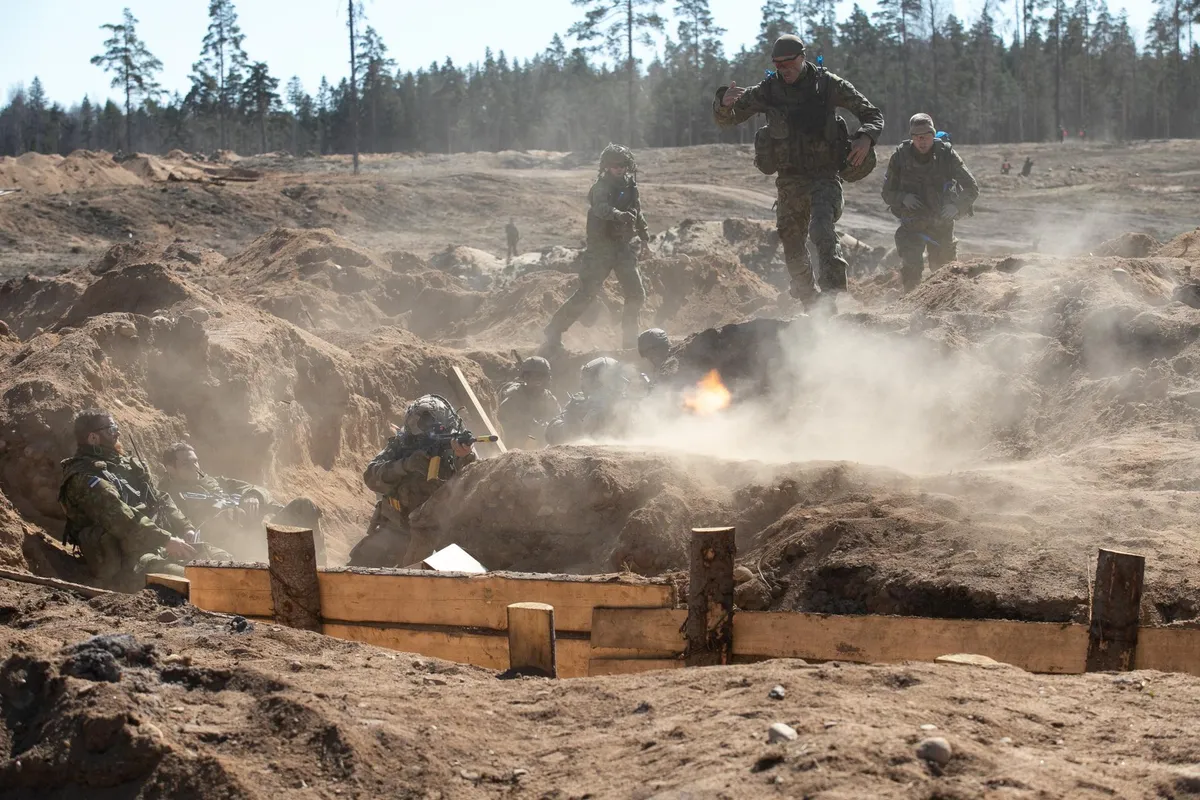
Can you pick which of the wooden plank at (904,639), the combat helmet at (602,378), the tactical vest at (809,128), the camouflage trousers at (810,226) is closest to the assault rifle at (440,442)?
the combat helmet at (602,378)

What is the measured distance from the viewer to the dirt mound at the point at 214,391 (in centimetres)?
913

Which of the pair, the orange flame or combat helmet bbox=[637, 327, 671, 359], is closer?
the orange flame

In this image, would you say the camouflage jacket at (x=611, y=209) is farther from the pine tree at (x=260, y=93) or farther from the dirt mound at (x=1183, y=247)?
the pine tree at (x=260, y=93)

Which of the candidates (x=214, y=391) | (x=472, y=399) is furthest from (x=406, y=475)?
(x=472, y=399)

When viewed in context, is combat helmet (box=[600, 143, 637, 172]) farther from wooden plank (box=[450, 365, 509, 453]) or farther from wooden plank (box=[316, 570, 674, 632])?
wooden plank (box=[316, 570, 674, 632])

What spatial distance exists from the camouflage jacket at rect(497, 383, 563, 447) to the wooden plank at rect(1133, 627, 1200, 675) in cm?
761

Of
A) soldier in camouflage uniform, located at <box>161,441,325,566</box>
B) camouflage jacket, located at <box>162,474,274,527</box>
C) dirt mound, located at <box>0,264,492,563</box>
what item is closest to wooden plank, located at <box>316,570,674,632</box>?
soldier in camouflage uniform, located at <box>161,441,325,566</box>

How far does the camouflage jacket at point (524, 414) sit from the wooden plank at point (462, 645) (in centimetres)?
614

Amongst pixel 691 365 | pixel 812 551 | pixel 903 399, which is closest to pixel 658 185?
pixel 691 365

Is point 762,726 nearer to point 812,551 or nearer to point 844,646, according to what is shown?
point 844,646

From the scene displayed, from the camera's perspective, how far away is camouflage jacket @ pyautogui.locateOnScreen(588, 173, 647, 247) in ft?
43.2

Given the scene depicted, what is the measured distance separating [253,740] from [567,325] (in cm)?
1034

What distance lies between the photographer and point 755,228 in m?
19.4

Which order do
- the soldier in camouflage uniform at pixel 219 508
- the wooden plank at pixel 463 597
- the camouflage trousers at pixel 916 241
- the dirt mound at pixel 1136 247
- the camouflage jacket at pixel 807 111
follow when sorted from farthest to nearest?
the dirt mound at pixel 1136 247, the camouflage trousers at pixel 916 241, the camouflage jacket at pixel 807 111, the soldier in camouflage uniform at pixel 219 508, the wooden plank at pixel 463 597
